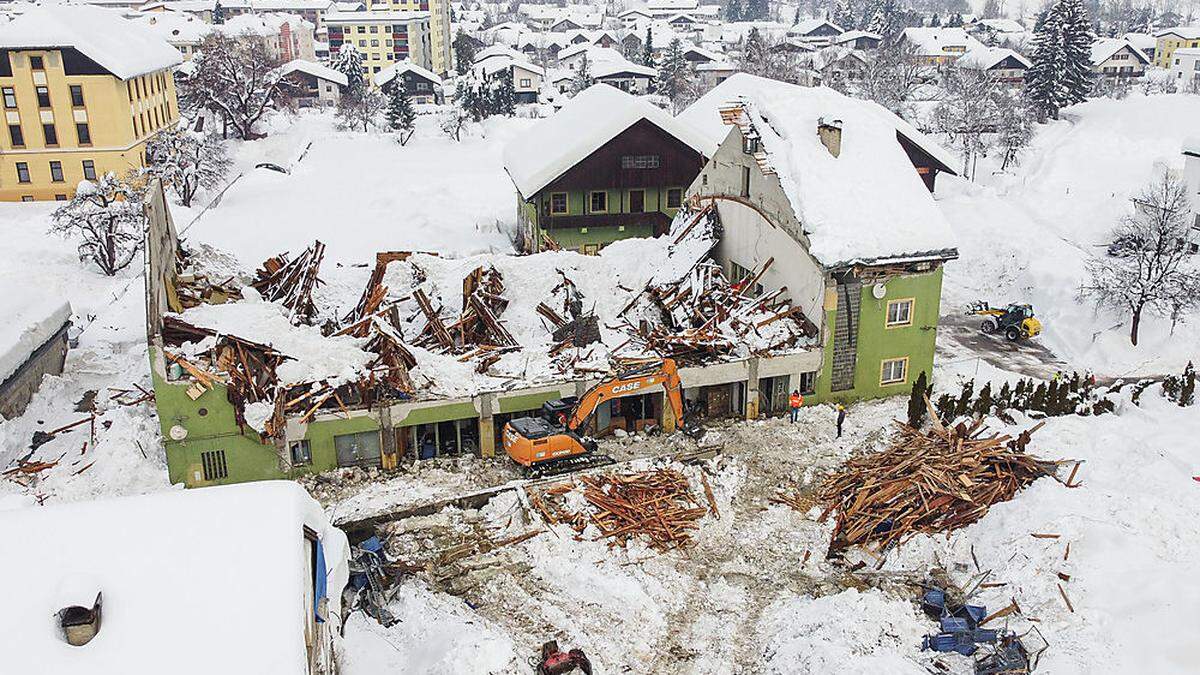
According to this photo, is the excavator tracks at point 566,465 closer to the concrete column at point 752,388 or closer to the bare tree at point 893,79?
the concrete column at point 752,388

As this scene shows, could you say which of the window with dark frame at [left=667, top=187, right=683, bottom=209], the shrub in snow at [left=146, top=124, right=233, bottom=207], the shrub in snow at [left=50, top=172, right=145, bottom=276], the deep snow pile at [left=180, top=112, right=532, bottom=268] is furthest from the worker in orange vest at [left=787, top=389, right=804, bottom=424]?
the shrub in snow at [left=146, top=124, right=233, bottom=207]

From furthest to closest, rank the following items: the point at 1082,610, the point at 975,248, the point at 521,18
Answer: the point at 521,18 → the point at 975,248 → the point at 1082,610

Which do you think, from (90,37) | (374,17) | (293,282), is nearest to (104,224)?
(293,282)

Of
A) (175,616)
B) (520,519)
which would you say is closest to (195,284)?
(520,519)

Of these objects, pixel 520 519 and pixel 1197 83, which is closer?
pixel 520 519

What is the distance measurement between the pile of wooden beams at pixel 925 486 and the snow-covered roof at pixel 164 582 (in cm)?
1246

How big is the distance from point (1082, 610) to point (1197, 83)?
3437 inches

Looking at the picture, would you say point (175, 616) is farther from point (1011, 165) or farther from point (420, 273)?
point (1011, 165)

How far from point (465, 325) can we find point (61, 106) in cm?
3771

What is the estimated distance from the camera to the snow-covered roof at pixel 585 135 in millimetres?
36750

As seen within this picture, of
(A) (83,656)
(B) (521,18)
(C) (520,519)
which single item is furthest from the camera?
(B) (521,18)

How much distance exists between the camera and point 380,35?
117188 mm

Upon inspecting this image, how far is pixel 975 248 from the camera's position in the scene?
42094mm

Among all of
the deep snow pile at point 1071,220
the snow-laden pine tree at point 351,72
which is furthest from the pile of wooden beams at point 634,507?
the snow-laden pine tree at point 351,72
